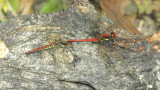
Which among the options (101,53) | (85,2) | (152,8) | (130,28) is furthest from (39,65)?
(152,8)

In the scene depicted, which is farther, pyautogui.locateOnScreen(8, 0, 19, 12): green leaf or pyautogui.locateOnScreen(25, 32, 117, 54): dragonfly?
pyautogui.locateOnScreen(8, 0, 19, 12): green leaf

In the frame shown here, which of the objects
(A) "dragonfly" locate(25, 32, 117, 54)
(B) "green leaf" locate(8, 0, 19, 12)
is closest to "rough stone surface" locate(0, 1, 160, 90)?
(A) "dragonfly" locate(25, 32, 117, 54)

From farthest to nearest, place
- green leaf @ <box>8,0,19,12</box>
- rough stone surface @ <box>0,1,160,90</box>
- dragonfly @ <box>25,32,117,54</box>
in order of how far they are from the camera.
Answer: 1. green leaf @ <box>8,0,19,12</box>
2. dragonfly @ <box>25,32,117,54</box>
3. rough stone surface @ <box>0,1,160,90</box>

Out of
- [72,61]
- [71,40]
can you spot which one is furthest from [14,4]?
[72,61]

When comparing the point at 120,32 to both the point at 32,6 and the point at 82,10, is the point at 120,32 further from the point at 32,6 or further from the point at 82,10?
the point at 32,6

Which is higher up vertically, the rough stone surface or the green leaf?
the green leaf

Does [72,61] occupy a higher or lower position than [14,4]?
lower

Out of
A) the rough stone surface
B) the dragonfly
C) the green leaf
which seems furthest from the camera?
the green leaf

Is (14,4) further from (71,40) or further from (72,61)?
(72,61)

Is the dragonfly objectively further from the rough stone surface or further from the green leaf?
the green leaf
